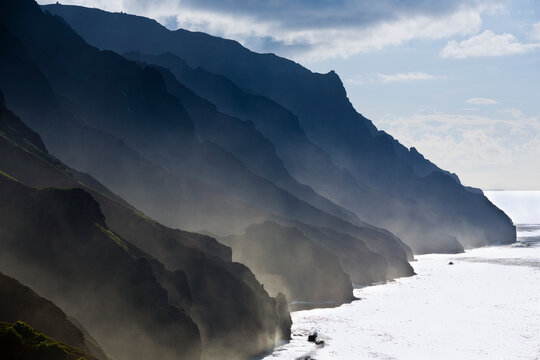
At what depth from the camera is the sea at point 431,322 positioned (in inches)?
2958

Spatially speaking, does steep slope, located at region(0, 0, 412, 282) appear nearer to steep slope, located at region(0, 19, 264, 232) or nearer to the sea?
steep slope, located at region(0, 19, 264, 232)

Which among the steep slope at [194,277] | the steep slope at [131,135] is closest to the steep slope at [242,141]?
the steep slope at [131,135]

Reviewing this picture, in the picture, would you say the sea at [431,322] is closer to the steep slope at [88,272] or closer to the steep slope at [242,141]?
the steep slope at [88,272]

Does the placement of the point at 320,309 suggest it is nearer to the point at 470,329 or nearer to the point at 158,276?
the point at 470,329

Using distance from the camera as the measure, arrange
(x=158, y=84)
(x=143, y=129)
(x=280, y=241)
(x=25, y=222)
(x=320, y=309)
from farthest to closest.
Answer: (x=158, y=84)
(x=143, y=129)
(x=280, y=241)
(x=320, y=309)
(x=25, y=222)

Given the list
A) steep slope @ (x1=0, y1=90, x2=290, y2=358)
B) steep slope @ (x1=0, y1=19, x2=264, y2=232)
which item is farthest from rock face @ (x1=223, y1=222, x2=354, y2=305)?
steep slope @ (x1=0, y1=90, x2=290, y2=358)

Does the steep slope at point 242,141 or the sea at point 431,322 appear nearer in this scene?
the sea at point 431,322

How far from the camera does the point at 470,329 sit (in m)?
91.4

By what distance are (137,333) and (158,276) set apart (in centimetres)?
925

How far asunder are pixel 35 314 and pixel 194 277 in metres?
31.8

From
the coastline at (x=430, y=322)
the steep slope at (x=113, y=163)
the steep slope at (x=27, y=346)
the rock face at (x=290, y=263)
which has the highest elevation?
the steep slope at (x=113, y=163)

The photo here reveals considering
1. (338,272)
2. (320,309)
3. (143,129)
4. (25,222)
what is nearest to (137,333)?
(25,222)

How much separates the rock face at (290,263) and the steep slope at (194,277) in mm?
30055

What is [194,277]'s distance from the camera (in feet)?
241
